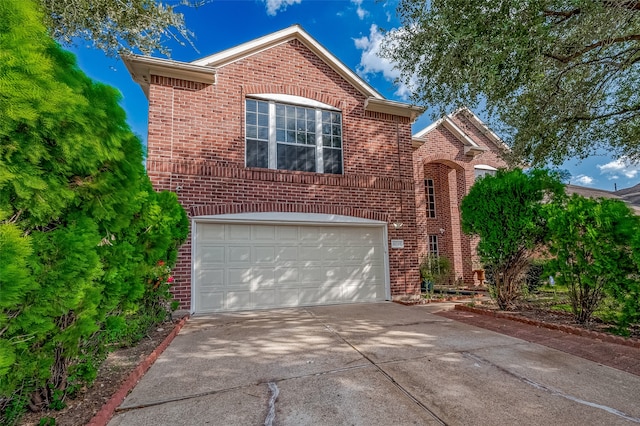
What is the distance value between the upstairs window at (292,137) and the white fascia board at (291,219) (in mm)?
1284

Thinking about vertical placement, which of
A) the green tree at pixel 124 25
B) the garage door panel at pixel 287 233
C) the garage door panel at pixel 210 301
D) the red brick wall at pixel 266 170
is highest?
the green tree at pixel 124 25

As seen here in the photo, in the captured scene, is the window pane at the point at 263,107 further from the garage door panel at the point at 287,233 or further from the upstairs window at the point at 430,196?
the upstairs window at the point at 430,196

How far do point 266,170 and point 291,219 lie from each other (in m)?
1.40

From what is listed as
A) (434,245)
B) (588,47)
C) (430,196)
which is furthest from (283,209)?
(430,196)

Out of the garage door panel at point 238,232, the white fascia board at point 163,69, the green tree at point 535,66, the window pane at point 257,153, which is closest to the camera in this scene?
the green tree at point 535,66

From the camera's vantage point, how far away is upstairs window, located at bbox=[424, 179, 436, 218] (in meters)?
14.4

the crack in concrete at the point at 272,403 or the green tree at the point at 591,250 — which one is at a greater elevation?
the green tree at the point at 591,250

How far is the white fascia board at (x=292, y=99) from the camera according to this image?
7.97 meters

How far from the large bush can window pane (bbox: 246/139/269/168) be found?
5.00m

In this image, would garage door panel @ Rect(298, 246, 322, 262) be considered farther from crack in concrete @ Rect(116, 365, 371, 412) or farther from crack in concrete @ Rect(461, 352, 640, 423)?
crack in concrete @ Rect(461, 352, 640, 423)

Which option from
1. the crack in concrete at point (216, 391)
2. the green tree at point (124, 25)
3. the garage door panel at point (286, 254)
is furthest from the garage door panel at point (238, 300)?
the green tree at point (124, 25)

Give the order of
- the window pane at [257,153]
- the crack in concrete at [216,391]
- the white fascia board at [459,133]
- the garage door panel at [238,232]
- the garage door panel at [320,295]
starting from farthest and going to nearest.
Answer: the white fascia board at [459,133]
the garage door panel at [320,295]
the window pane at [257,153]
the garage door panel at [238,232]
the crack in concrete at [216,391]

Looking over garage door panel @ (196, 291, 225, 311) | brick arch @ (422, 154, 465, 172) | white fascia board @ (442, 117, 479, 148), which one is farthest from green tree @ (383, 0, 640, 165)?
garage door panel @ (196, 291, 225, 311)

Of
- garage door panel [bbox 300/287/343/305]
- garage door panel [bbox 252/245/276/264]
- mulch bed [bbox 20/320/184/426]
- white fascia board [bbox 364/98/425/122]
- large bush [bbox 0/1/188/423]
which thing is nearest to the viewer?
large bush [bbox 0/1/188/423]
